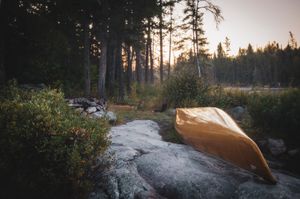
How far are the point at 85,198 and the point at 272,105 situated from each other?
6454mm

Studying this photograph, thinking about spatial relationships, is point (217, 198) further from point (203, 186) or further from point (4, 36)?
point (4, 36)

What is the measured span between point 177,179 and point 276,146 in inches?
158

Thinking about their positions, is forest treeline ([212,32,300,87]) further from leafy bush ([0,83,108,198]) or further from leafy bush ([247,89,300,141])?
leafy bush ([0,83,108,198])

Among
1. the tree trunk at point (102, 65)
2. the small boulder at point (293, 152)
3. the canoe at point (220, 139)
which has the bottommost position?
the small boulder at point (293, 152)

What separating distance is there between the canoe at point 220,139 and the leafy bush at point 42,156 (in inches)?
107

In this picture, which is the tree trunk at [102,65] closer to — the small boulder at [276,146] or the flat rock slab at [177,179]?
the flat rock slab at [177,179]

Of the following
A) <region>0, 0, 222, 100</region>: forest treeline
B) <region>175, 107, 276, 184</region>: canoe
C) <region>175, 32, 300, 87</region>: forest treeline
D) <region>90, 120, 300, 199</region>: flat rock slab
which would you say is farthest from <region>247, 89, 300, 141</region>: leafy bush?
<region>175, 32, 300, 87</region>: forest treeline

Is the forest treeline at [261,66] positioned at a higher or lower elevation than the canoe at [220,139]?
higher

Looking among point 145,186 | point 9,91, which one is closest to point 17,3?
point 9,91

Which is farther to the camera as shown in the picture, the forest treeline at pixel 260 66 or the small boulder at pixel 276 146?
the forest treeline at pixel 260 66

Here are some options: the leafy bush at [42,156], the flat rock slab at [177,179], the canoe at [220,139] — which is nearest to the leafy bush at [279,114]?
the canoe at [220,139]

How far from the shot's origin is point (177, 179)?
3.99m

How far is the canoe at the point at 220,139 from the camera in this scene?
4.17 meters

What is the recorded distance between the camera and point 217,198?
365cm
